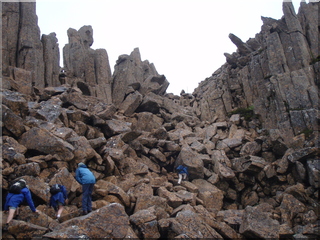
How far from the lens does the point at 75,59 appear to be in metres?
43.1

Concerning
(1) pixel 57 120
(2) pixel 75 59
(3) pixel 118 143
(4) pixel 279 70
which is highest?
(2) pixel 75 59

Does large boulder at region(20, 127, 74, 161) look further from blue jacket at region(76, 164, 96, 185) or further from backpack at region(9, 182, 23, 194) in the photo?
backpack at region(9, 182, 23, 194)

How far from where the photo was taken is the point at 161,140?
95.1ft

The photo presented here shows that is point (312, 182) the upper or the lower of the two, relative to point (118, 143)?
lower

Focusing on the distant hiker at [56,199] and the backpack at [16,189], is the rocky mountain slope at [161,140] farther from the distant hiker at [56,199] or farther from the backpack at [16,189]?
the backpack at [16,189]

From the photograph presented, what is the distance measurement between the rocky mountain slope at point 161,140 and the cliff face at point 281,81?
187 millimetres

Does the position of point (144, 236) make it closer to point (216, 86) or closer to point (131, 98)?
point (131, 98)

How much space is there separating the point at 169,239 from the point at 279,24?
40656 mm

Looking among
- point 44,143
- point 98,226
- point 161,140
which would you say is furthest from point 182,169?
point 98,226

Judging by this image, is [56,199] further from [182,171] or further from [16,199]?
[182,171]

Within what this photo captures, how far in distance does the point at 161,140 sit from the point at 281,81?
2108 centimetres

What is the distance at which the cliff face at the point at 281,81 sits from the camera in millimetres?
32156

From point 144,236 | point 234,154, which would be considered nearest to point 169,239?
point 144,236

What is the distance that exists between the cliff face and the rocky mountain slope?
7.4 inches
